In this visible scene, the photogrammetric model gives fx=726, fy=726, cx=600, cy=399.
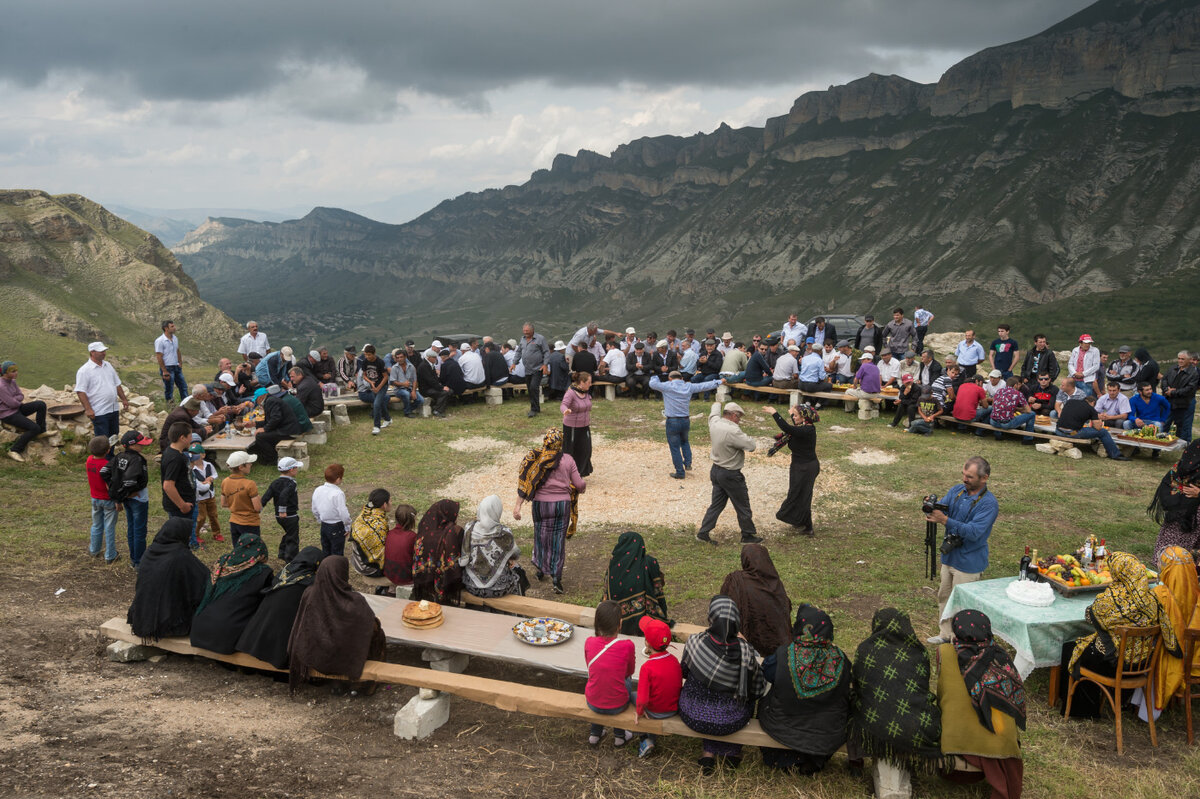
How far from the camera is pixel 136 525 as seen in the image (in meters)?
8.71

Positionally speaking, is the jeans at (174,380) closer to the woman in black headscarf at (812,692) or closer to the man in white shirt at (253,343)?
the man in white shirt at (253,343)

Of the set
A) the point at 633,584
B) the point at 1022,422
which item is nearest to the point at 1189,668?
the point at 633,584

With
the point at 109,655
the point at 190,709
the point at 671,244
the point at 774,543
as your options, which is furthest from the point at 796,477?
the point at 671,244

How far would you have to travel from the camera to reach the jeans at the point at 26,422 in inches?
486

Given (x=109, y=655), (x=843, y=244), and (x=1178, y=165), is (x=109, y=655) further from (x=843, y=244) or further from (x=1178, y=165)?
(x=843, y=244)

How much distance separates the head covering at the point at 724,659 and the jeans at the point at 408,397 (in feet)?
44.0

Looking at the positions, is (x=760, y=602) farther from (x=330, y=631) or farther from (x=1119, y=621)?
(x=330, y=631)

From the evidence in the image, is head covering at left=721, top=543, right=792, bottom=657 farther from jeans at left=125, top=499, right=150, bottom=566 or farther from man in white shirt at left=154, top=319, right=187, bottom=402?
man in white shirt at left=154, top=319, right=187, bottom=402

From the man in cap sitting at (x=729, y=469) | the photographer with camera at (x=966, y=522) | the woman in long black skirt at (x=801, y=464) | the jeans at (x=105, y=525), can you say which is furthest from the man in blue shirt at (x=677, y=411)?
the jeans at (x=105, y=525)

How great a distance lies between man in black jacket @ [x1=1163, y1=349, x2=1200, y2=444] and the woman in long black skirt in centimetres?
871

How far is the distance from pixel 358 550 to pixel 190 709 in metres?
2.48

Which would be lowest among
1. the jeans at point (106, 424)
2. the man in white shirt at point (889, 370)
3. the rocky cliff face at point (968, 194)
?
the jeans at point (106, 424)

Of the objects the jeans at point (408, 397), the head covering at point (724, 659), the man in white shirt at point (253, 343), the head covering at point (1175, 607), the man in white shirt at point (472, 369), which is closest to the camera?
the head covering at point (724, 659)

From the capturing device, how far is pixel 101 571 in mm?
8711
